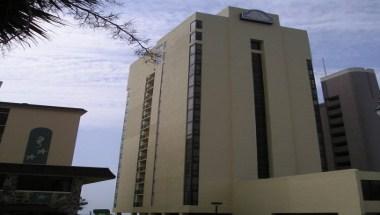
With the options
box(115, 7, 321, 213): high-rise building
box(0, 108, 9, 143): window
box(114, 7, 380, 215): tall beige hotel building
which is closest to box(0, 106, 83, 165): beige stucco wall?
box(0, 108, 9, 143): window

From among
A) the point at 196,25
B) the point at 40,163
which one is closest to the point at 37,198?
the point at 40,163

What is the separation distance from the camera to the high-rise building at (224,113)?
53.8 meters

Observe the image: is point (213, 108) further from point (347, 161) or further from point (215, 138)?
point (347, 161)

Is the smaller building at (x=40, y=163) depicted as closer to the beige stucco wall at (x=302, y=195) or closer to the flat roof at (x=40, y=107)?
the flat roof at (x=40, y=107)

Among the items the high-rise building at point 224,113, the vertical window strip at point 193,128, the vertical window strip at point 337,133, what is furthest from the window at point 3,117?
the vertical window strip at point 337,133

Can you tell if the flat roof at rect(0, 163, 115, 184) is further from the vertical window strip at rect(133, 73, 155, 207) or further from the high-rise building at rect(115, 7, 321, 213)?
the vertical window strip at rect(133, 73, 155, 207)

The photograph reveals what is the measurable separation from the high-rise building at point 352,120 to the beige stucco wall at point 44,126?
82.0 meters

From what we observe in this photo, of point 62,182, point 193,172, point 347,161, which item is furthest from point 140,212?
point 347,161

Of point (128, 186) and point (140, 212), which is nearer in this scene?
point (140, 212)

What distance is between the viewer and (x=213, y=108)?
2226 inches

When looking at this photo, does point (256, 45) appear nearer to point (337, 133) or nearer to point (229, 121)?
point (229, 121)

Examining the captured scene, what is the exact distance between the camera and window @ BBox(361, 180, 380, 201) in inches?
1414

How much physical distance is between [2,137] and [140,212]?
3181 centimetres

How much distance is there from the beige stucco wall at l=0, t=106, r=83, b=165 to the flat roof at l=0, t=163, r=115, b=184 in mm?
8646
